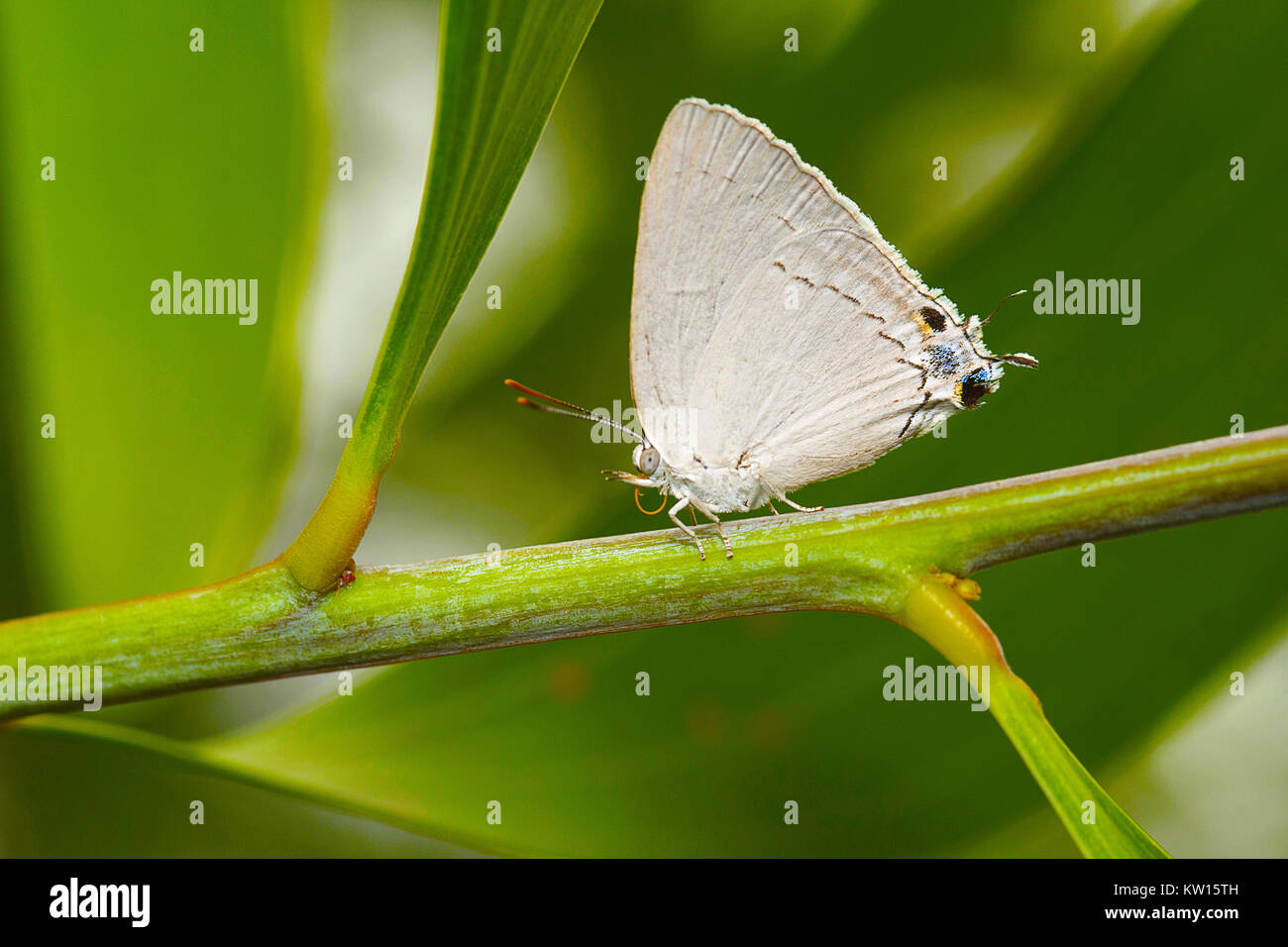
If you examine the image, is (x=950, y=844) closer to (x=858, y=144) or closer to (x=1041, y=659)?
(x=1041, y=659)

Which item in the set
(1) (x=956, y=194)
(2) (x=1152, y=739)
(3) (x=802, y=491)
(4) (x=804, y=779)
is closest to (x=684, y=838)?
(4) (x=804, y=779)

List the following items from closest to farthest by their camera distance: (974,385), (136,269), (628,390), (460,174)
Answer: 1. (460,174)
2. (974,385)
3. (136,269)
4. (628,390)

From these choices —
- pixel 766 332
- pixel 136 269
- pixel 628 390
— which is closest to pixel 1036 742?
pixel 766 332

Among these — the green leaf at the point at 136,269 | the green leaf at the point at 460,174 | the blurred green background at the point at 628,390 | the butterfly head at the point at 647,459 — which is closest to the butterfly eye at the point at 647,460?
the butterfly head at the point at 647,459

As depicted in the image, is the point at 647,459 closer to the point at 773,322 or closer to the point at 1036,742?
the point at 773,322

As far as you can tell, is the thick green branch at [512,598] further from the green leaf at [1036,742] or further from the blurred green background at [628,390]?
the blurred green background at [628,390]
